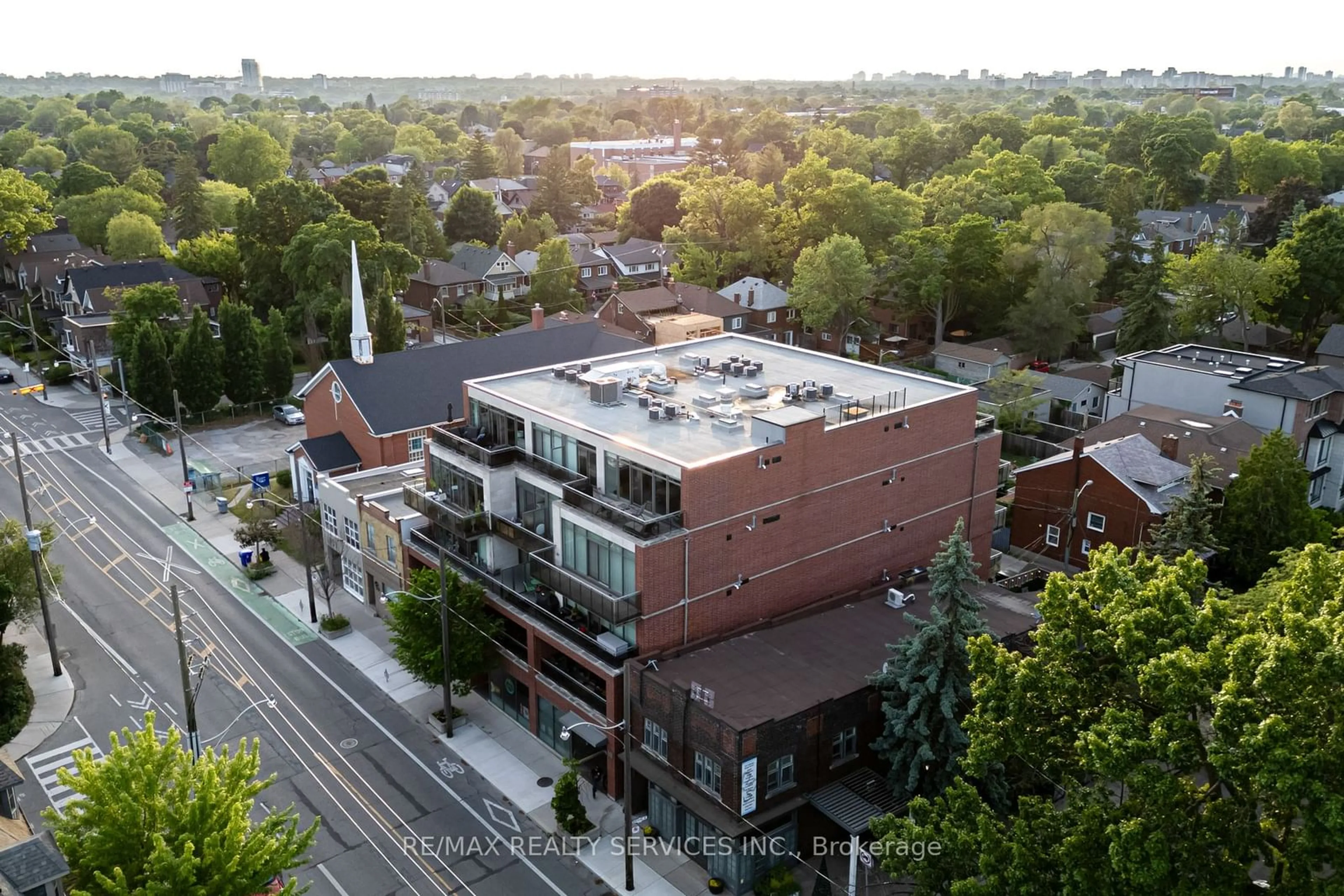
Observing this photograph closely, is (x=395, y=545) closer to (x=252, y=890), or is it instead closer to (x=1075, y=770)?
(x=252, y=890)

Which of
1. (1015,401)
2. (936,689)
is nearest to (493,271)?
(1015,401)

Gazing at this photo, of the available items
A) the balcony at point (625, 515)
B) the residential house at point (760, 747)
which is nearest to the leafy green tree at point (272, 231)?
the balcony at point (625, 515)

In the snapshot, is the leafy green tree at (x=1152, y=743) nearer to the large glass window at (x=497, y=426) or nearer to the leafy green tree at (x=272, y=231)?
the large glass window at (x=497, y=426)

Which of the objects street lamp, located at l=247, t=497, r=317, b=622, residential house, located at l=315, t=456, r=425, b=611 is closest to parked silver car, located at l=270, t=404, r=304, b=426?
street lamp, located at l=247, t=497, r=317, b=622

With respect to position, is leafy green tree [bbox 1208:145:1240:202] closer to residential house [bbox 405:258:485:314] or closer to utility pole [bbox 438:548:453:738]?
residential house [bbox 405:258:485:314]

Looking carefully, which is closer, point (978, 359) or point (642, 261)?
point (978, 359)

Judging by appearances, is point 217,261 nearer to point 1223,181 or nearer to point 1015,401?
point 1015,401

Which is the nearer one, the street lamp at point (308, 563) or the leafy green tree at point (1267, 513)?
the street lamp at point (308, 563)
